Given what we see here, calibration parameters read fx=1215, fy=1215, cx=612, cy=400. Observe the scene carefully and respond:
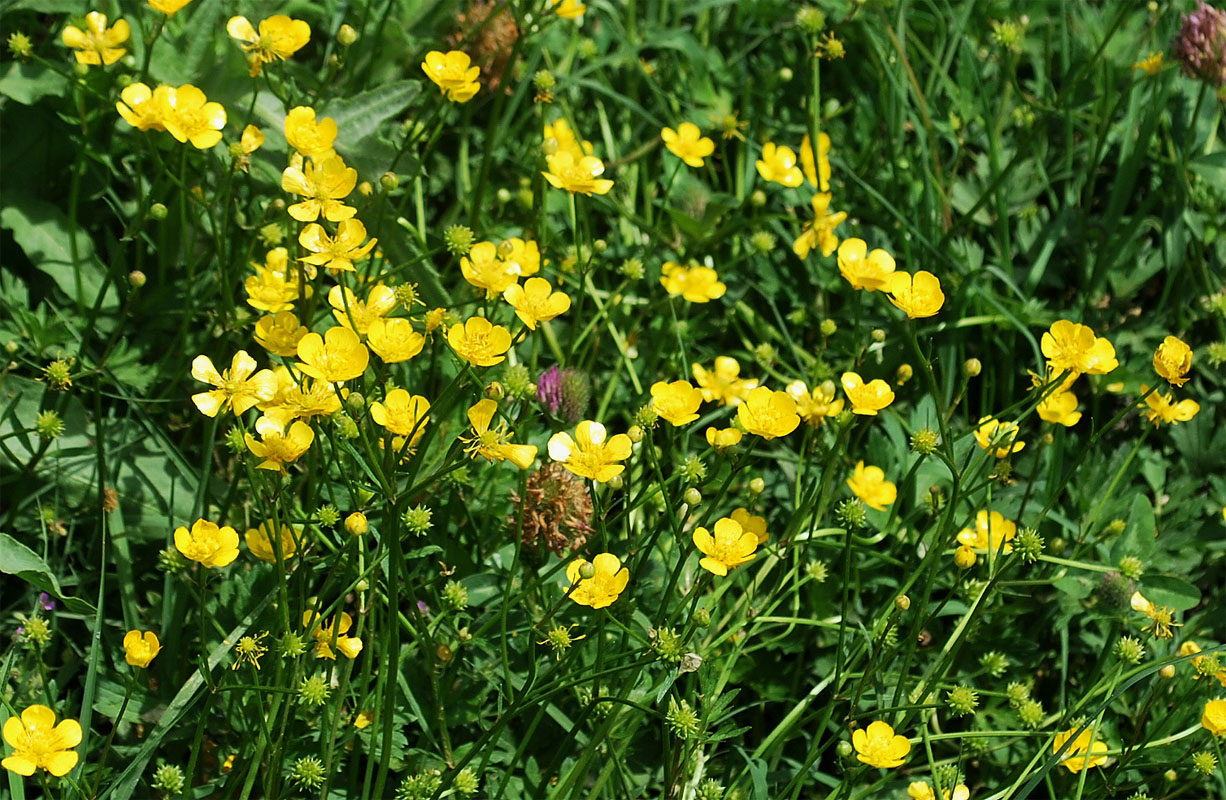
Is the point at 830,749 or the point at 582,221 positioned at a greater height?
the point at 582,221

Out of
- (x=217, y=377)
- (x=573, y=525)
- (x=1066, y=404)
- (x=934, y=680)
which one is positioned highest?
(x=217, y=377)

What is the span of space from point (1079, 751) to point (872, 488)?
0.56 metres

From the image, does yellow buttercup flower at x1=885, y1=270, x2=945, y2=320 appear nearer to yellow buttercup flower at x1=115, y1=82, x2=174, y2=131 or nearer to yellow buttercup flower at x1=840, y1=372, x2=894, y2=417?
yellow buttercup flower at x1=840, y1=372, x2=894, y2=417

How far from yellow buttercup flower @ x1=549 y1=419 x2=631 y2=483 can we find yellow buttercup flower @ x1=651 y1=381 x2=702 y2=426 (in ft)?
0.43

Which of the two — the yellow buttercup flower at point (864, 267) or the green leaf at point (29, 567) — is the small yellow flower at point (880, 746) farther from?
the green leaf at point (29, 567)

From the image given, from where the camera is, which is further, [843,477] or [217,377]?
[843,477]

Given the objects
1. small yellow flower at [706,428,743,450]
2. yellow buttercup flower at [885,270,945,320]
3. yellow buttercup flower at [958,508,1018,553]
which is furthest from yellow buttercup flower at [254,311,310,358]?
yellow buttercup flower at [958,508,1018,553]

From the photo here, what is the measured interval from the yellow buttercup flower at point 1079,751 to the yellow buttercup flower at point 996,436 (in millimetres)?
458

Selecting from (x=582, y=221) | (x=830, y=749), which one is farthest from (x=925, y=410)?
(x=582, y=221)

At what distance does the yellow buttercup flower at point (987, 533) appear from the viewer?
7.03ft

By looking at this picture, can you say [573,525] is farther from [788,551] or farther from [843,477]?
[843,477]

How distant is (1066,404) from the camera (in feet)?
7.28

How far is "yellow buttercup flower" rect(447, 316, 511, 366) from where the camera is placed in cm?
170

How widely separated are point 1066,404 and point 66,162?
2.14 metres
